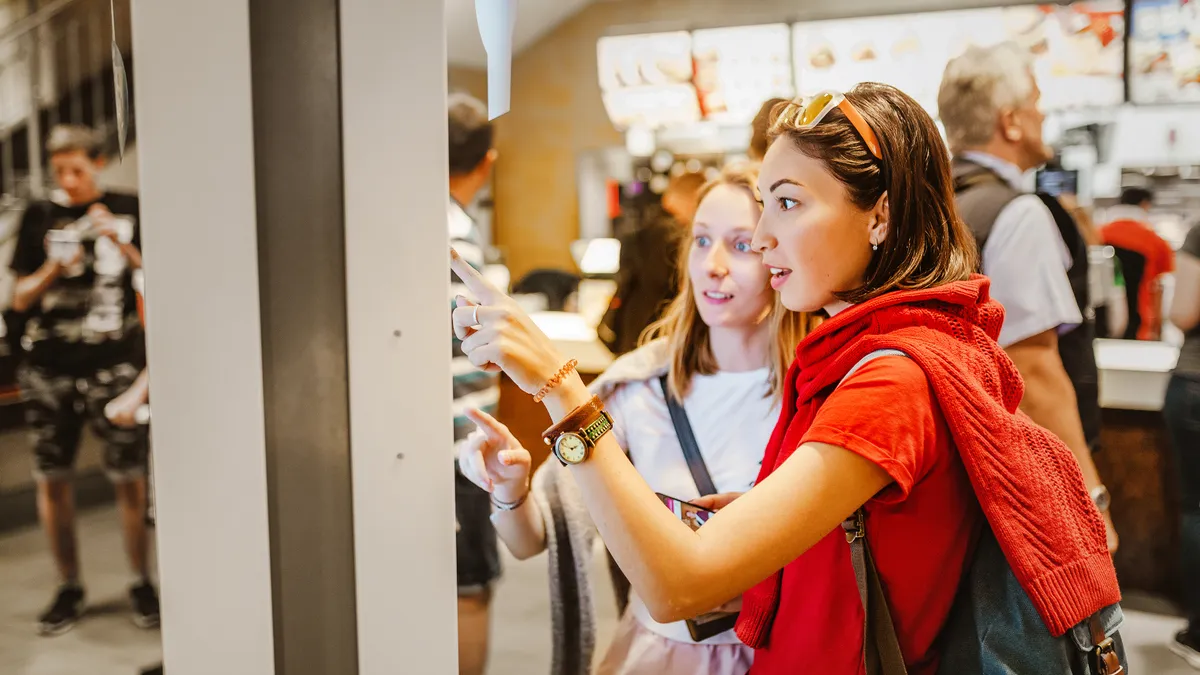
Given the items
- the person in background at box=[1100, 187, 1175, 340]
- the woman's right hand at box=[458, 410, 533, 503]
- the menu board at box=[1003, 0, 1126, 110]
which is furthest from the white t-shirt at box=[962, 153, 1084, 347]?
the person in background at box=[1100, 187, 1175, 340]

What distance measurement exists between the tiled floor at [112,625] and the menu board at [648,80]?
1.10 metres

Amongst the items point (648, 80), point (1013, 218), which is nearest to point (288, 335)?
point (1013, 218)

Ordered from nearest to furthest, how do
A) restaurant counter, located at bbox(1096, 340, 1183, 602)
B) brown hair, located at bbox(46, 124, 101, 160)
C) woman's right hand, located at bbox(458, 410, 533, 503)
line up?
1. woman's right hand, located at bbox(458, 410, 533, 503)
2. brown hair, located at bbox(46, 124, 101, 160)
3. restaurant counter, located at bbox(1096, 340, 1183, 602)

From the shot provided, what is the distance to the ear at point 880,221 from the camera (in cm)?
110

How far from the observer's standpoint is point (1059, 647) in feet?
3.45

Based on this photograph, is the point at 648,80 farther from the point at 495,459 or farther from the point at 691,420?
the point at 495,459

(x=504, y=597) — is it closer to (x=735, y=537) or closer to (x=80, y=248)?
(x=735, y=537)

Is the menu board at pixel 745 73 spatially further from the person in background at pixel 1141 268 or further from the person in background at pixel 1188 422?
the person in background at pixel 1141 268

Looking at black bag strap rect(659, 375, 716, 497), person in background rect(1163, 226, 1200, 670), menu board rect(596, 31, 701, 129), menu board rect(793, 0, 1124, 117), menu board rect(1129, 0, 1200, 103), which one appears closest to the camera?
black bag strap rect(659, 375, 716, 497)

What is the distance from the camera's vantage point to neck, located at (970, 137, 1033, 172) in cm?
223

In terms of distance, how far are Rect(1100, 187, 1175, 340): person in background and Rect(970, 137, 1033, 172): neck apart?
2.55 m

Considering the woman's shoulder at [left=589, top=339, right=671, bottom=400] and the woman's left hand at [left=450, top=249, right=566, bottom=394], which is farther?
the woman's shoulder at [left=589, top=339, right=671, bottom=400]

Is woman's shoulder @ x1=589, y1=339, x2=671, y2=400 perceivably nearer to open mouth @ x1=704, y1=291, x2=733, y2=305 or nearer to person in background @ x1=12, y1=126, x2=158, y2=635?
open mouth @ x1=704, y1=291, x2=733, y2=305

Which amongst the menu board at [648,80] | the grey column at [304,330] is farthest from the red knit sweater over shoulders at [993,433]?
the menu board at [648,80]
